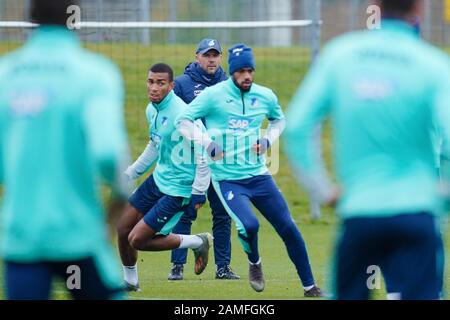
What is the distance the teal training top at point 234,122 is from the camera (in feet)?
36.6

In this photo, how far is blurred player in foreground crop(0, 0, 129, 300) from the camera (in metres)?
5.79

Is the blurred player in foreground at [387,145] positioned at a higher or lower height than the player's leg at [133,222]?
higher

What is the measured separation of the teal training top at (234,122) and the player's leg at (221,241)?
1680 millimetres

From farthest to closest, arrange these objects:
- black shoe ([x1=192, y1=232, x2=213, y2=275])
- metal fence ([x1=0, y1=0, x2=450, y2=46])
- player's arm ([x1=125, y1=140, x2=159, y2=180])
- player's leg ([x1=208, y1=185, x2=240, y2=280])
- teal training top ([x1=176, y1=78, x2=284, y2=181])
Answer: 1. metal fence ([x1=0, y1=0, x2=450, y2=46])
2. player's leg ([x1=208, y1=185, x2=240, y2=280])
3. black shoe ([x1=192, y1=232, x2=213, y2=275])
4. player's arm ([x1=125, y1=140, x2=159, y2=180])
5. teal training top ([x1=176, y1=78, x2=284, y2=181])

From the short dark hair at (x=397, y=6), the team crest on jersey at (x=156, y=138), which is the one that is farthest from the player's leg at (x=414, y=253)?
the team crest on jersey at (x=156, y=138)

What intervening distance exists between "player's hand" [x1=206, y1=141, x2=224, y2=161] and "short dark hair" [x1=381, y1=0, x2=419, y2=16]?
5.07m

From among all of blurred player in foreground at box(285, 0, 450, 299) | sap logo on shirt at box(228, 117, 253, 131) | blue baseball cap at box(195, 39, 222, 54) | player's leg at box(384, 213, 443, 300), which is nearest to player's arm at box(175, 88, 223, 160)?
sap logo on shirt at box(228, 117, 253, 131)

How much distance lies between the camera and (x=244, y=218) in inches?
432

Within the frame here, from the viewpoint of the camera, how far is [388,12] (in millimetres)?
6090

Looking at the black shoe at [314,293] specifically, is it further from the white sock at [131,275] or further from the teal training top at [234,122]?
the white sock at [131,275]

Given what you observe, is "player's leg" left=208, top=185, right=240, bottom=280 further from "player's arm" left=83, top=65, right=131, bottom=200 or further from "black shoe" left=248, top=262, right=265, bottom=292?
"player's arm" left=83, top=65, right=131, bottom=200

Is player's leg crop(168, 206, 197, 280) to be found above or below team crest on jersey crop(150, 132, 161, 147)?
below

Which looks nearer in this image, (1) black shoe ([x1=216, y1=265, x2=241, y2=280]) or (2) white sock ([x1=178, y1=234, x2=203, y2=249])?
(2) white sock ([x1=178, y1=234, x2=203, y2=249])
